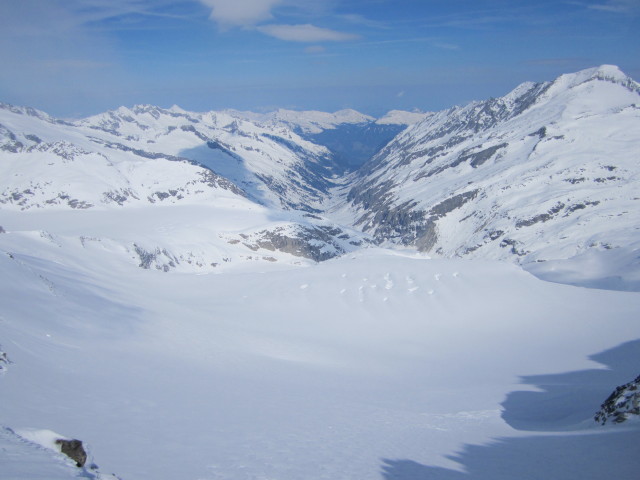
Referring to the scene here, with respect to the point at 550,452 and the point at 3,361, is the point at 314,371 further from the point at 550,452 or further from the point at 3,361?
the point at 3,361

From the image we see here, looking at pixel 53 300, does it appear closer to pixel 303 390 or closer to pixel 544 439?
pixel 303 390

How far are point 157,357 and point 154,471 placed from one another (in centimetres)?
1553

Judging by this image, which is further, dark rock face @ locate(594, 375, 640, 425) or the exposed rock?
dark rock face @ locate(594, 375, 640, 425)

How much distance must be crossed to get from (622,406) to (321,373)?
57.1 feet

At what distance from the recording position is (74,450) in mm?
10570

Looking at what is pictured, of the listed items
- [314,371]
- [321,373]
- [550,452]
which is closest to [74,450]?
[550,452]

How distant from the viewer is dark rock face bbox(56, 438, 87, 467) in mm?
10492

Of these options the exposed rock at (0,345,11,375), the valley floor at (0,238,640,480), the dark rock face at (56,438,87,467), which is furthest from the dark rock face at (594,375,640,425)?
the exposed rock at (0,345,11,375)

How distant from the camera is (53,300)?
100ft

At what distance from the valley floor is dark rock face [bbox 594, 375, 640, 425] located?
65cm

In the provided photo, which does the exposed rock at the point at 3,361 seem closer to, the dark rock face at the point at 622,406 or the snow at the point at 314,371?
the snow at the point at 314,371

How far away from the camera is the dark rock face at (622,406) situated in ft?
59.6

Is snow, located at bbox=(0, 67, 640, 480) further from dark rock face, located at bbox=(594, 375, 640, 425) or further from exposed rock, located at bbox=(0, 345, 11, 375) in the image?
dark rock face, located at bbox=(594, 375, 640, 425)

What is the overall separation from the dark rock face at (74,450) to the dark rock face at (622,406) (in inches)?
775
